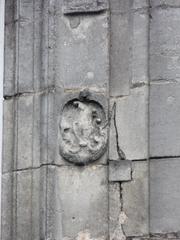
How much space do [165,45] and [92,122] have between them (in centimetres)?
60

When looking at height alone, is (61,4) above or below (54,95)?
above

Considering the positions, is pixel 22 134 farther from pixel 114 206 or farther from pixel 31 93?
pixel 114 206

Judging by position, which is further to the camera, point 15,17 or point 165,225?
point 15,17

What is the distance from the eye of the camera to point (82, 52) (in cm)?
796

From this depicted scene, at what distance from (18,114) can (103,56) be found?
0.59m

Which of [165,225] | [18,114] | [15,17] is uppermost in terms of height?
[15,17]

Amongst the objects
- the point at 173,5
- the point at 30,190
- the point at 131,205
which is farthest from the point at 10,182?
the point at 173,5

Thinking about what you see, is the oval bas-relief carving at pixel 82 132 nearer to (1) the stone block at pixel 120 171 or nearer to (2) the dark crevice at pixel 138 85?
(1) the stone block at pixel 120 171

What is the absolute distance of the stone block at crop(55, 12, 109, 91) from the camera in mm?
7914

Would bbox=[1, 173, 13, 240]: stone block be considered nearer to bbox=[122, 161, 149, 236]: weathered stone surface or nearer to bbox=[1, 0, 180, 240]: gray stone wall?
bbox=[1, 0, 180, 240]: gray stone wall

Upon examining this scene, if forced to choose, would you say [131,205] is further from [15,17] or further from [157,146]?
[15,17]

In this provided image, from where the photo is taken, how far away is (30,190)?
7852mm

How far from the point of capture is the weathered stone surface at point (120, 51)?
7.88 meters

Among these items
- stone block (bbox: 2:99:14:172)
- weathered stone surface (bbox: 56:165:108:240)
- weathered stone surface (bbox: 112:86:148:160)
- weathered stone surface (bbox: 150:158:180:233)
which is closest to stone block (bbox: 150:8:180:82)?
weathered stone surface (bbox: 112:86:148:160)
